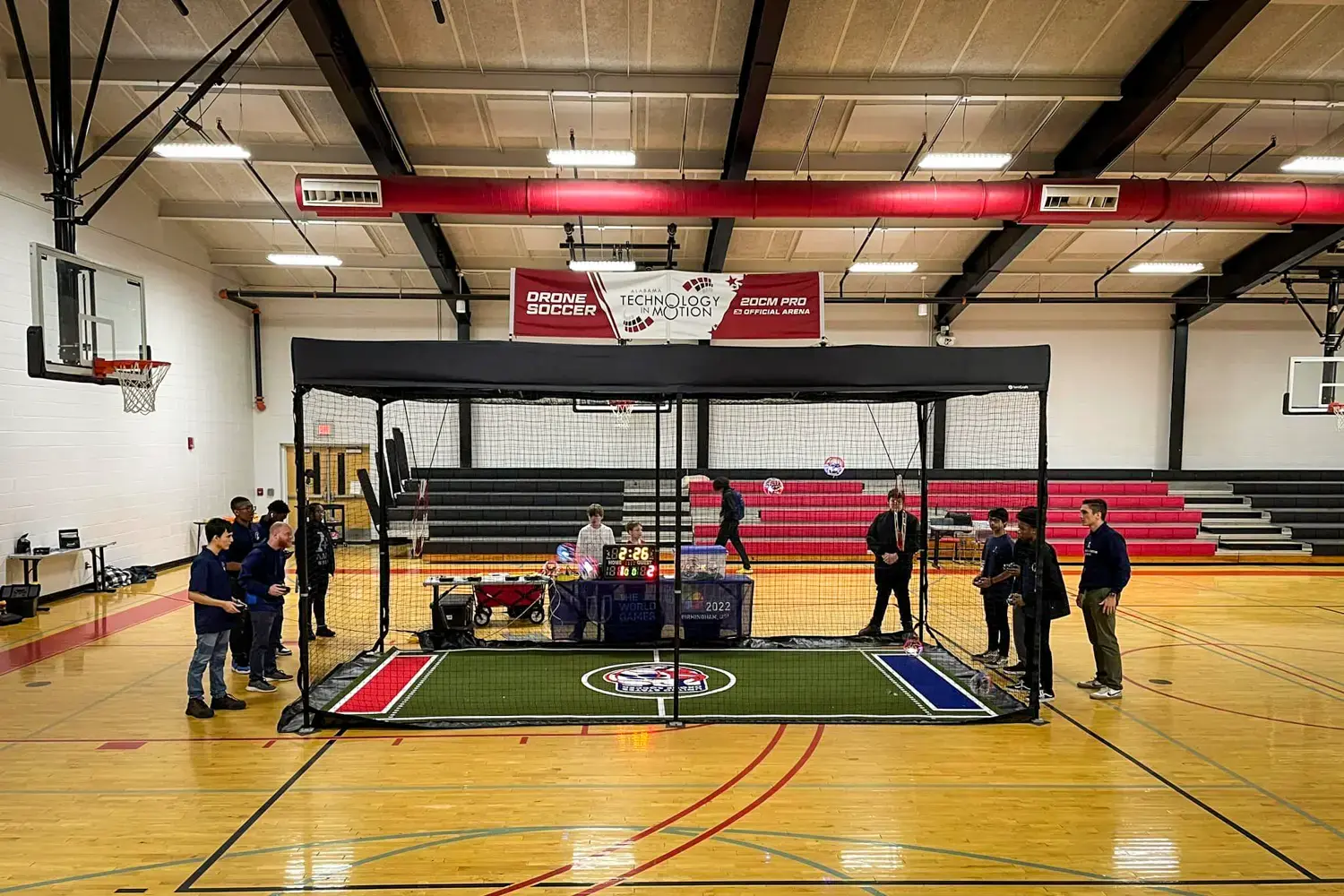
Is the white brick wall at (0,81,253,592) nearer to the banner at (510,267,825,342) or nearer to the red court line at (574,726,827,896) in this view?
the banner at (510,267,825,342)

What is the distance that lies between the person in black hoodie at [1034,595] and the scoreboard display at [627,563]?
3.62 m

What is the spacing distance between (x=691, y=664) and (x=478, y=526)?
962 cm

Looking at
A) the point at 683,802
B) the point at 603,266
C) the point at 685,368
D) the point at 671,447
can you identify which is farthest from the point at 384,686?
the point at 671,447

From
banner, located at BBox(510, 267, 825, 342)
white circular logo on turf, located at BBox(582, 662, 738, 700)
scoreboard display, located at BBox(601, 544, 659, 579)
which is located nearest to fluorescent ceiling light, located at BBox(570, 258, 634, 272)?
banner, located at BBox(510, 267, 825, 342)

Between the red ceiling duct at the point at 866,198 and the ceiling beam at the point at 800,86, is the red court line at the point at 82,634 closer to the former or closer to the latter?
the red ceiling duct at the point at 866,198

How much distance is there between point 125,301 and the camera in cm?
974

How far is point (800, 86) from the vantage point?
1075 cm

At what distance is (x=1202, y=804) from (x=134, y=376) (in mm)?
11112

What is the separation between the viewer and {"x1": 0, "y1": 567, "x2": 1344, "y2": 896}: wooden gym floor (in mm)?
3957

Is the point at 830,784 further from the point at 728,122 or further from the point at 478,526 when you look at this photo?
the point at 478,526

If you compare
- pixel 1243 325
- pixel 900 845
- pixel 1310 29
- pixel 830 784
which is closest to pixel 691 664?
pixel 830 784

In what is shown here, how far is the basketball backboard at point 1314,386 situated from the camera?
49.3 feet

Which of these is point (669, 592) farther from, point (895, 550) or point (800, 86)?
point (800, 86)

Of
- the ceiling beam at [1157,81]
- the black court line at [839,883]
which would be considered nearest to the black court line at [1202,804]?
the black court line at [839,883]
